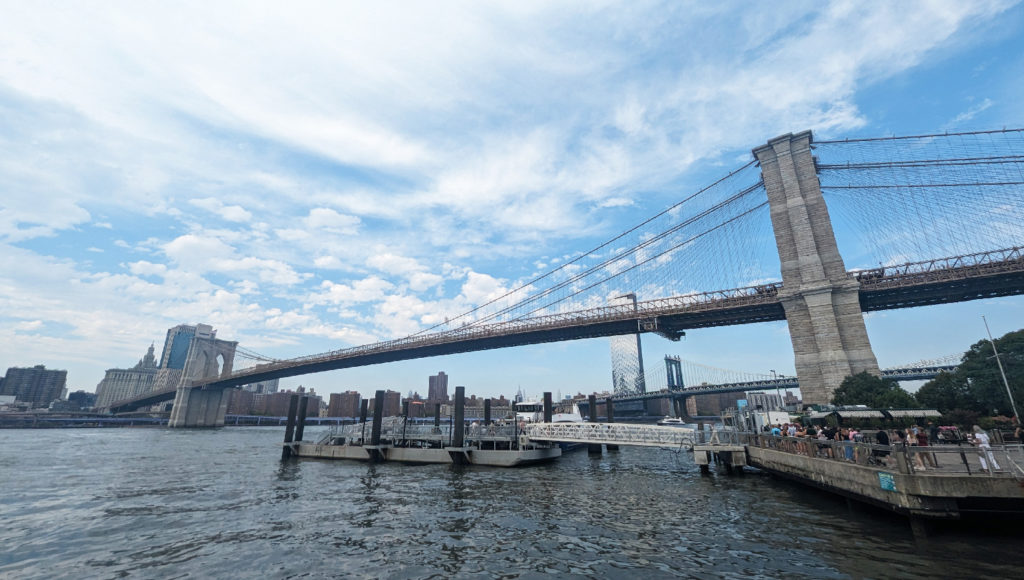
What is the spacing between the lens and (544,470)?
86.2ft

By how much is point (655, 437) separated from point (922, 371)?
72635mm

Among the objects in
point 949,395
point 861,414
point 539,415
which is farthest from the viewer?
point 539,415

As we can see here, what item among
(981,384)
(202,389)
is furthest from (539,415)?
(202,389)

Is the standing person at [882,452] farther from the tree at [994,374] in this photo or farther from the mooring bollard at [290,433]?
the mooring bollard at [290,433]

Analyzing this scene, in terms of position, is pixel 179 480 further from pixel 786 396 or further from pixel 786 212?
pixel 786 396

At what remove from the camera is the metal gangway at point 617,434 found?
25000mm

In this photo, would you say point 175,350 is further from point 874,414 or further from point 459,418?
point 874,414

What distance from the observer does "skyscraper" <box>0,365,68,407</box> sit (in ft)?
593

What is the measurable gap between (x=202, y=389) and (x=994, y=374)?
401 ft

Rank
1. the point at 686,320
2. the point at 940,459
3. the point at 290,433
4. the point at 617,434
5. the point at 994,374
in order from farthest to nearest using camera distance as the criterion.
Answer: the point at 686,320 < the point at 290,433 < the point at 994,374 < the point at 617,434 < the point at 940,459

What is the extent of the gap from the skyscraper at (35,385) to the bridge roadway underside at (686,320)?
576ft

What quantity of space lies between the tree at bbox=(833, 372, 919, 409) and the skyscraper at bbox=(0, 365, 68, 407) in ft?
865

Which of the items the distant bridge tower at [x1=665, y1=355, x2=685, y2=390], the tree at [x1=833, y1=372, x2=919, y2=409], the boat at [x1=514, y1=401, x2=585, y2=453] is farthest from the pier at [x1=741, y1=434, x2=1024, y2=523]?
the distant bridge tower at [x1=665, y1=355, x2=685, y2=390]

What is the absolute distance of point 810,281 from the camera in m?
36.3
